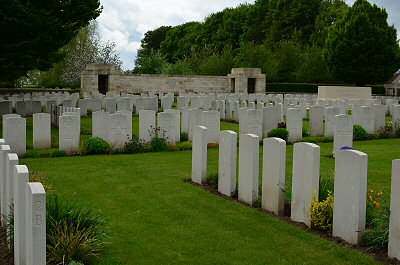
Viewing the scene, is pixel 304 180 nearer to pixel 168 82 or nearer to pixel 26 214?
pixel 26 214

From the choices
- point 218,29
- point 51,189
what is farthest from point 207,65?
point 51,189

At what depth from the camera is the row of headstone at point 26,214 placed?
Answer: 4742 millimetres

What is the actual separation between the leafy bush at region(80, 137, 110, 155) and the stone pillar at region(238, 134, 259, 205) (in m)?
5.70

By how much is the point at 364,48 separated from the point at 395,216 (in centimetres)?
3473

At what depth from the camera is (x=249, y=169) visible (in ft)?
26.7

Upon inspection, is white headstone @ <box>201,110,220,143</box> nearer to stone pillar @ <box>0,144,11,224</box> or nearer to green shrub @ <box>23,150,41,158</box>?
green shrub @ <box>23,150,41,158</box>

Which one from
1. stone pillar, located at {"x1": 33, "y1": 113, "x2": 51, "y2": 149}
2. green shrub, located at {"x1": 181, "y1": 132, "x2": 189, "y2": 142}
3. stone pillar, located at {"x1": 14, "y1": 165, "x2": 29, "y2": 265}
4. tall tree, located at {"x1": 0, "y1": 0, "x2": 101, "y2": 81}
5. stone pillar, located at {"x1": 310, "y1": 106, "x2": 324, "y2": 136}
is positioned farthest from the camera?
tall tree, located at {"x1": 0, "y1": 0, "x2": 101, "y2": 81}

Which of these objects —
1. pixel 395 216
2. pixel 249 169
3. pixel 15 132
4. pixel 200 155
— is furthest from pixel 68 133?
pixel 395 216

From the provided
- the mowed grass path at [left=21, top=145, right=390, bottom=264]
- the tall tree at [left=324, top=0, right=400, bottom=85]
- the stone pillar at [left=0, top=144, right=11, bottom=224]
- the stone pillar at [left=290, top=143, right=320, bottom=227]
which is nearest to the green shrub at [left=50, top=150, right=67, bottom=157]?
the mowed grass path at [left=21, top=145, right=390, bottom=264]

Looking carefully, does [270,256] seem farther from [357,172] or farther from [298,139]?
[298,139]

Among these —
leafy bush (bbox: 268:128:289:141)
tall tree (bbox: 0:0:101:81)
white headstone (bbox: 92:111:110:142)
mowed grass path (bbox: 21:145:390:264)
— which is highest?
tall tree (bbox: 0:0:101:81)

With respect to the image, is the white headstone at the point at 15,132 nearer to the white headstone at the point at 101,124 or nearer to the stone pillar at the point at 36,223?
the white headstone at the point at 101,124

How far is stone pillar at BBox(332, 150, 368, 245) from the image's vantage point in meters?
6.16

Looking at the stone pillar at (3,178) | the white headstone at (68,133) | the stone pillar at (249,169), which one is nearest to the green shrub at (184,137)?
the white headstone at (68,133)
